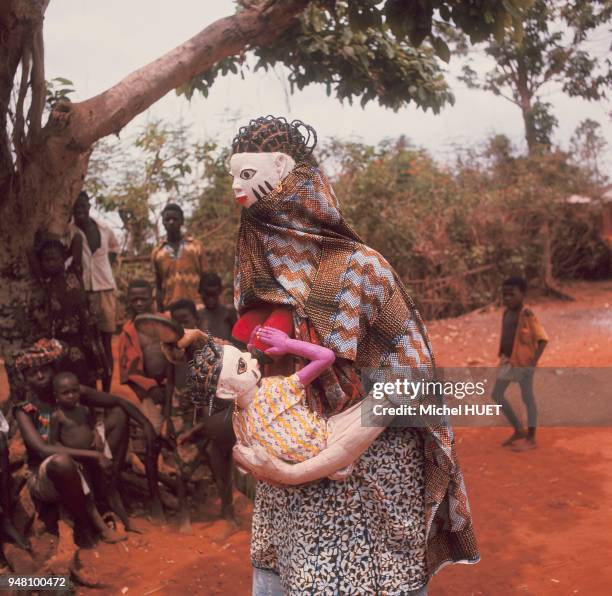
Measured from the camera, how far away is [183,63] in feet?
16.3

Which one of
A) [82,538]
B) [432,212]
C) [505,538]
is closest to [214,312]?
[82,538]

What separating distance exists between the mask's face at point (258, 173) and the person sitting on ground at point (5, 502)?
8.18ft

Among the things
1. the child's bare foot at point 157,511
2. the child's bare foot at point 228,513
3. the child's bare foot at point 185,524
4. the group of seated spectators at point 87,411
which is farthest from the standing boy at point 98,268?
the child's bare foot at point 228,513

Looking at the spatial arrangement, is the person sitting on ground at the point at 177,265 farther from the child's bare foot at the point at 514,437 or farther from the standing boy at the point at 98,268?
the child's bare foot at the point at 514,437

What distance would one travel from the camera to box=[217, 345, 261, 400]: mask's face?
6.50 feet

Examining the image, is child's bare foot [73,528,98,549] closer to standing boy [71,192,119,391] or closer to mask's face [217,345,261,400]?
standing boy [71,192,119,391]

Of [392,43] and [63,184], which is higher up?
[392,43]

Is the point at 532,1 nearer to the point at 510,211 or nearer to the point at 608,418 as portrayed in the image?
the point at 608,418

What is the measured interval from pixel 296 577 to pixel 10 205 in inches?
139

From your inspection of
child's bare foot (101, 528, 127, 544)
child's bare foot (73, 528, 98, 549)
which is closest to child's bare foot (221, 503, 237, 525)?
child's bare foot (101, 528, 127, 544)

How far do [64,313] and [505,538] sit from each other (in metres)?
3.09

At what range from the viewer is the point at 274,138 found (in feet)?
6.99

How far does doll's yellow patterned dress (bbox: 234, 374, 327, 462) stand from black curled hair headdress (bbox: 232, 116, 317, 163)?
2.08 ft

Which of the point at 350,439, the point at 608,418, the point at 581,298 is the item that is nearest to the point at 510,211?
the point at 581,298
